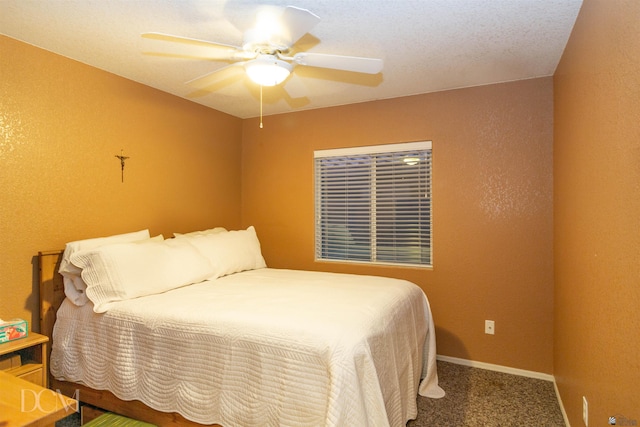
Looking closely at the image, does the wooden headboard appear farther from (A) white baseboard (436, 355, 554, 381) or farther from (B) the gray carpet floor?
(A) white baseboard (436, 355, 554, 381)

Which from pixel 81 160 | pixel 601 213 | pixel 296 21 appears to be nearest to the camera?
pixel 601 213

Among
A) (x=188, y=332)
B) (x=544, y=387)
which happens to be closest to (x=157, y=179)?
Result: (x=188, y=332)

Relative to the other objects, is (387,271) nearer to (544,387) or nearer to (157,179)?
(544,387)

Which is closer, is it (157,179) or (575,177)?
(575,177)

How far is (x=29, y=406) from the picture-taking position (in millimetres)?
1397

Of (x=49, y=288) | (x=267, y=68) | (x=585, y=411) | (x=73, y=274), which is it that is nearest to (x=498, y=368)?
(x=585, y=411)

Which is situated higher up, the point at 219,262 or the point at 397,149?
the point at 397,149

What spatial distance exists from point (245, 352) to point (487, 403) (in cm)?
183

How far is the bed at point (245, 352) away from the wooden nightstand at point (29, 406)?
1.70 feet

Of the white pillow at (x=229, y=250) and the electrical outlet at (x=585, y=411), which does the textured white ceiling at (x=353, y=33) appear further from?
the electrical outlet at (x=585, y=411)

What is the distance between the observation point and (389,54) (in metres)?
2.48

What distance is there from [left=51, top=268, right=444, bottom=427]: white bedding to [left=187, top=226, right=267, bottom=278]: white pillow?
396 mm

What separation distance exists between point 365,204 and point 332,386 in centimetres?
238

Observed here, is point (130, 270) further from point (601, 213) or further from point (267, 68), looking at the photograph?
point (601, 213)
